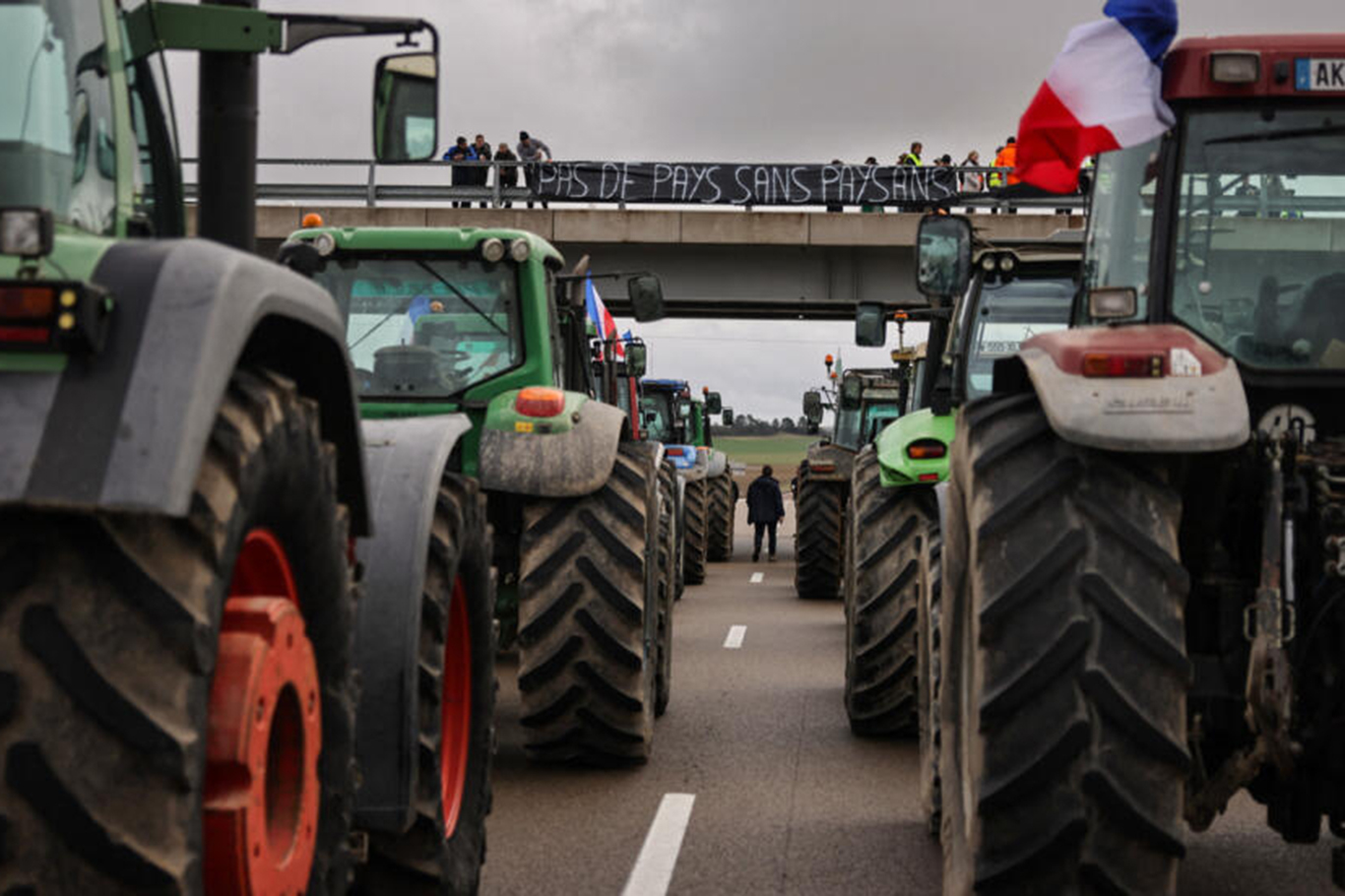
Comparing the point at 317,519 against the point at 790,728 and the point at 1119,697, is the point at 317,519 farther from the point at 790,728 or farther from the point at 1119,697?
the point at 790,728

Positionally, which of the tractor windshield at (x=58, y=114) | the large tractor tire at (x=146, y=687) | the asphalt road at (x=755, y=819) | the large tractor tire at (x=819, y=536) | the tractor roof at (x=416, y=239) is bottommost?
the large tractor tire at (x=819, y=536)

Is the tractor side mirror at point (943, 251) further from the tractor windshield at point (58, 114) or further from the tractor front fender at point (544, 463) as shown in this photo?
the tractor windshield at point (58, 114)

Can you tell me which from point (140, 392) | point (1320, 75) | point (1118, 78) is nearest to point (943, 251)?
point (1118, 78)

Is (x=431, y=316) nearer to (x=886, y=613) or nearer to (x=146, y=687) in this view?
(x=886, y=613)

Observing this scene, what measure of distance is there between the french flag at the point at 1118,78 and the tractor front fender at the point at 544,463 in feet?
11.6

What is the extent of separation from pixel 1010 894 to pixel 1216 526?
4.06ft

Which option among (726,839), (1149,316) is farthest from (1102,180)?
(726,839)

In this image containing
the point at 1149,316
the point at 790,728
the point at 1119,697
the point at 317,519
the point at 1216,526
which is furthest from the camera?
the point at 790,728

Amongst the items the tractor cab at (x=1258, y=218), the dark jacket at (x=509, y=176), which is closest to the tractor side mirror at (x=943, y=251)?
the tractor cab at (x=1258, y=218)

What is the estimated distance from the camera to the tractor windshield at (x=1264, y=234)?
535cm

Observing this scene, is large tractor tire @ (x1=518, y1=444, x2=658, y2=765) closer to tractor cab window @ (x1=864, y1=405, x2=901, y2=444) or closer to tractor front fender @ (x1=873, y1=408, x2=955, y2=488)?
tractor front fender @ (x1=873, y1=408, x2=955, y2=488)

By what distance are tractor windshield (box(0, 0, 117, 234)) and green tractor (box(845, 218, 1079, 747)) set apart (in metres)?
6.50

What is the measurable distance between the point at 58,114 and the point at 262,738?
3.66 ft

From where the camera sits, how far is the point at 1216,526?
509cm
